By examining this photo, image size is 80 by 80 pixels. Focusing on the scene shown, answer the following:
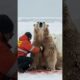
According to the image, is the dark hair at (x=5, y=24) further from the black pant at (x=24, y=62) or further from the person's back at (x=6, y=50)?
the black pant at (x=24, y=62)

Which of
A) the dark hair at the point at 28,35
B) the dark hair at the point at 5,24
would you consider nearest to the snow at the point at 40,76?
the dark hair at the point at 28,35

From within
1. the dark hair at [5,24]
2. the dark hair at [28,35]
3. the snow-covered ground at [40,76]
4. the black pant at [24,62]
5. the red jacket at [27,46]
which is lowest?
the snow-covered ground at [40,76]

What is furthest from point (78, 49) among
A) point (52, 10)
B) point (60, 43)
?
point (52, 10)

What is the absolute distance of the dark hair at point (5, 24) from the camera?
4465mm

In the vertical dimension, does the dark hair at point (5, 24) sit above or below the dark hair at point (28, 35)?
above

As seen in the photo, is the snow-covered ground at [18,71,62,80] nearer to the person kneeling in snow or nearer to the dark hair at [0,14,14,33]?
the person kneeling in snow

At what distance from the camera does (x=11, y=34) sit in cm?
447

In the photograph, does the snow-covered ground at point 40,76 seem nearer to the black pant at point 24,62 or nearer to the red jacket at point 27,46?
the black pant at point 24,62

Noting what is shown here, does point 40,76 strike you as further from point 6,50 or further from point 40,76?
point 6,50

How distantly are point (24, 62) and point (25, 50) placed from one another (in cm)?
14

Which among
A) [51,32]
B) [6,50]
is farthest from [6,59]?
[51,32]

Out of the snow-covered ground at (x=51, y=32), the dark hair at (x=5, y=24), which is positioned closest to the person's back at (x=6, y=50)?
the dark hair at (x=5, y=24)

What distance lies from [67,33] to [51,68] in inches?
17.8

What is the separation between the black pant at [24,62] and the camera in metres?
4.46
